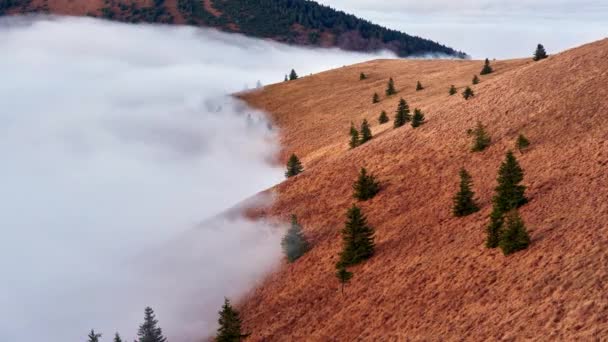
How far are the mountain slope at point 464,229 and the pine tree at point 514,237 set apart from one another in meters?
0.41

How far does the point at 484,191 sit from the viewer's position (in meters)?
30.8

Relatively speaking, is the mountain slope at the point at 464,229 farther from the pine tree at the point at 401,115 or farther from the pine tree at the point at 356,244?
the pine tree at the point at 401,115

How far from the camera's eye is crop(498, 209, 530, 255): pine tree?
2256cm

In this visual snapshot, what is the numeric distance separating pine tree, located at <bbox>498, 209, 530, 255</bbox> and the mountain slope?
1.36 feet

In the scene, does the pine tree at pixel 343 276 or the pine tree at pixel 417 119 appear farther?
the pine tree at pixel 417 119

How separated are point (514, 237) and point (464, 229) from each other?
192 inches

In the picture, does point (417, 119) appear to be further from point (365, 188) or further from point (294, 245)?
point (294, 245)

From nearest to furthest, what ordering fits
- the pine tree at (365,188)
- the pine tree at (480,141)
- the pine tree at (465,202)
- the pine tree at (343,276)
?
the pine tree at (343,276)
the pine tree at (465,202)
the pine tree at (480,141)
the pine tree at (365,188)

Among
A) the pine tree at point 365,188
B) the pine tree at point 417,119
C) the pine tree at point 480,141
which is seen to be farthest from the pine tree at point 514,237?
the pine tree at point 417,119

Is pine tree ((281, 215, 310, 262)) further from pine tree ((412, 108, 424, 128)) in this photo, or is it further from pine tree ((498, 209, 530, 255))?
pine tree ((412, 108, 424, 128))

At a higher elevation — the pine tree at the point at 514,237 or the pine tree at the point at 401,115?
the pine tree at the point at 401,115

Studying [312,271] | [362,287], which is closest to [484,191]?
[362,287]

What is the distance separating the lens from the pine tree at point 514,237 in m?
22.6

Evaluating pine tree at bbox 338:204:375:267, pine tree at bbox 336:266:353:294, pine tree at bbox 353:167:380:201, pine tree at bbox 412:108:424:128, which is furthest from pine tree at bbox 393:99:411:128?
pine tree at bbox 336:266:353:294
